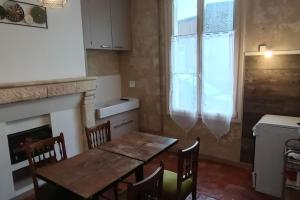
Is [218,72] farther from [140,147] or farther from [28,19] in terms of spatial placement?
[28,19]

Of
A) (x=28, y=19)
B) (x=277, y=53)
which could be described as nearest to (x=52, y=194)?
(x=28, y=19)

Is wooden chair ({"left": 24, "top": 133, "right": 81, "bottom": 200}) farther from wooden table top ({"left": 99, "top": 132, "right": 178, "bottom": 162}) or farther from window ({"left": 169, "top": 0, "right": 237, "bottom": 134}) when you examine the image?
window ({"left": 169, "top": 0, "right": 237, "bottom": 134})

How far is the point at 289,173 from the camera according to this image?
219cm

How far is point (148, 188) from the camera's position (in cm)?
130

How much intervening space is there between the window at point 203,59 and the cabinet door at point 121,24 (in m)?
0.82

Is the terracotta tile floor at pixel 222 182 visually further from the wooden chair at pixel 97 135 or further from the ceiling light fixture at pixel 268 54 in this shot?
the ceiling light fixture at pixel 268 54

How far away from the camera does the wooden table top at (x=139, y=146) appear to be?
1.92 meters

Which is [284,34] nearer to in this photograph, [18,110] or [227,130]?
[227,130]

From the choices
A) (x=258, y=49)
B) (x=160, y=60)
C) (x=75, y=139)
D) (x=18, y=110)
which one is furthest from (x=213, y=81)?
(x=18, y=110)

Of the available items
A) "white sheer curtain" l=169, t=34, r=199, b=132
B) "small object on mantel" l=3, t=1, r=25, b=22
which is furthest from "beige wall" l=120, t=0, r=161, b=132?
"small object on mantel" l=3, t=1, r=25, b=22

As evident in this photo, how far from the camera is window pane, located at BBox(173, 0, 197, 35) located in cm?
315

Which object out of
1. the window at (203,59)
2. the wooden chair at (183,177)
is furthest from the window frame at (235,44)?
the wooden chair at (183,177)

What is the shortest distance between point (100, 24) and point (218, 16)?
1658mm

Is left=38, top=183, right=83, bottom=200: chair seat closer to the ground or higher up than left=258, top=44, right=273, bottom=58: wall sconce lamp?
closer to the ground
